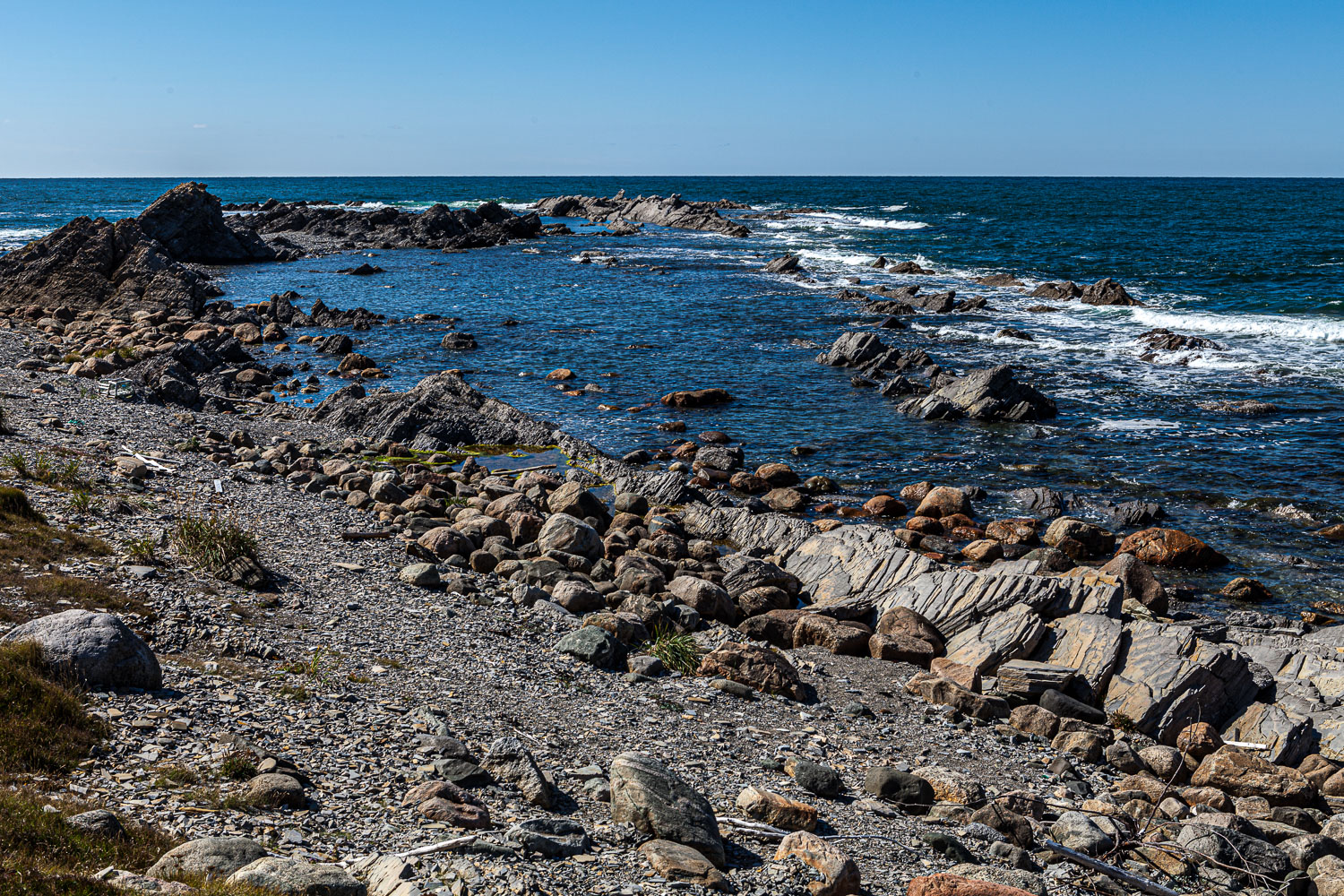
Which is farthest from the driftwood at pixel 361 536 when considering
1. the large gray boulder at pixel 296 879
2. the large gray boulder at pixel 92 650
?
the large gray boulder at pixel 296 879

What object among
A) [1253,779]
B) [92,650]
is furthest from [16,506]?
[1253,779]

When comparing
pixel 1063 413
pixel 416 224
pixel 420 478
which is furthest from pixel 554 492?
pixel 416 224

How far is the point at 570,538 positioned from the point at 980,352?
28.3 m

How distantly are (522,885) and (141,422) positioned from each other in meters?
21.6

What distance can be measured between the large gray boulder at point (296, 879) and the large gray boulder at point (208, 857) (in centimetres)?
14

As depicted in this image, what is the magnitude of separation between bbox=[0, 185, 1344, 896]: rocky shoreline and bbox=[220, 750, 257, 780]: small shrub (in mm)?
34

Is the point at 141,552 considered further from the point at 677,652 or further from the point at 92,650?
the point at 677,652

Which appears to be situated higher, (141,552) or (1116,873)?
(141,552)

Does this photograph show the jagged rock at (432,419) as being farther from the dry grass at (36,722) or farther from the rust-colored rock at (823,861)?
the rust-colored rock at (823,861)

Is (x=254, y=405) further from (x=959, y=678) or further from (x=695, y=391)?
(x=959, y=678)

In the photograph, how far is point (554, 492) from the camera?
21109 mm

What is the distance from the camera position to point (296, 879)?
673 cm

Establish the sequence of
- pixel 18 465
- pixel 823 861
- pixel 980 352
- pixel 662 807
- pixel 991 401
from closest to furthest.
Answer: pixel 823 861
pixel 662 807
pixel 18 465
pixel 991 401
pixel 980 352

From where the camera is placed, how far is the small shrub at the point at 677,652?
45.6 ft
